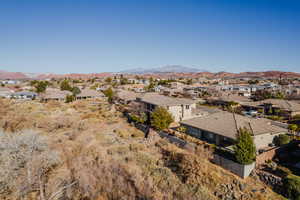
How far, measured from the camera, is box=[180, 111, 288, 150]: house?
20906mm

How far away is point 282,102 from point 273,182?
29.7 metres

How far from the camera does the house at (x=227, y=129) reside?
20906 millimetres

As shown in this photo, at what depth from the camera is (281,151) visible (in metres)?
20.1

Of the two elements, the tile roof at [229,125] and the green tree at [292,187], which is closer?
the green tree at [292,187]

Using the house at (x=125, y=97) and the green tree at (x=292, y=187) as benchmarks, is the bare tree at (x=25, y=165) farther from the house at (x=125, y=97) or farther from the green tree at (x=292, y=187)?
the house at (x=125, y=97)

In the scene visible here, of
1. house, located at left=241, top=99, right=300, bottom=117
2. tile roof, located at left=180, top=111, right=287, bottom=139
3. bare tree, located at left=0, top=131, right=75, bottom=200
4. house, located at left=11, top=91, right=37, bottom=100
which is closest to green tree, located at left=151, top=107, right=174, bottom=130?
tile roof, located at left=180, top=111, right=287, bottom=139

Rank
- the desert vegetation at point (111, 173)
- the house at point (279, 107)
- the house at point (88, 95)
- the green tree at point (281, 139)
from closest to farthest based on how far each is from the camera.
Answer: the desert vegetation at point (111, 173)
the green tree at point (281, 139)
the house at point (279, 107)
the house at point (88, 95)

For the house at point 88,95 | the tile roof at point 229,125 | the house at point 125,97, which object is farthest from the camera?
the house at point 88,95

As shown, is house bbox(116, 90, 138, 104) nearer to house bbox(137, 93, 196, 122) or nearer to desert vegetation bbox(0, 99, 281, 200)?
house bbox(137, 93, 196, 122)

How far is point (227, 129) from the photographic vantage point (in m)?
21.8

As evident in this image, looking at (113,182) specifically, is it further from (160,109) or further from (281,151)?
(281,151)

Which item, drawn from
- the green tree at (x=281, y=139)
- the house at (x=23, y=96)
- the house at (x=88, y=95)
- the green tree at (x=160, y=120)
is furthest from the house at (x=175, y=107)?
the house at (x=23, y=96)

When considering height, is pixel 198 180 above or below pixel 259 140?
below

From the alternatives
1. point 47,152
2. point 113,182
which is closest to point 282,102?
point 113,182
